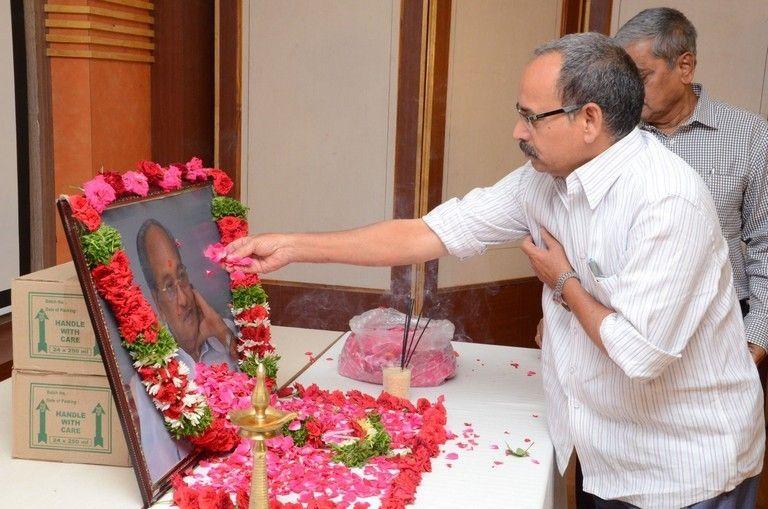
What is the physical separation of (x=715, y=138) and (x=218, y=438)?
170 cm

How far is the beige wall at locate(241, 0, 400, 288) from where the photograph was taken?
430cm

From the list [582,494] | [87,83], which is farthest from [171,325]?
[87,83]

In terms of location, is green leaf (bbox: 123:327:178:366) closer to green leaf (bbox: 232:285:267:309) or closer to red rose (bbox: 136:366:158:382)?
red rose (bbox: 136:366:158:382)

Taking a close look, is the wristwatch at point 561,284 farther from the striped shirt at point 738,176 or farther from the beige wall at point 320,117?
the beige wall at point 320,117

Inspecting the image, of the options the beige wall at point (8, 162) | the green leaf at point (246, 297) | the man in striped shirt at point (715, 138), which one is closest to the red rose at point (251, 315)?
the green leaf at point (246, 297)

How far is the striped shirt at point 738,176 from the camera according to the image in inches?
99.0

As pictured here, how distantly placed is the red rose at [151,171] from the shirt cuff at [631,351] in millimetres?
948

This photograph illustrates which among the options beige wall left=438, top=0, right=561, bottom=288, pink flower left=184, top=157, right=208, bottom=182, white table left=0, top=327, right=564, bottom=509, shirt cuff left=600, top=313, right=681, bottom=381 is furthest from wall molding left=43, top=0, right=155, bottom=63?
shirt cuff left=600, top=313, right=681, bottom=381

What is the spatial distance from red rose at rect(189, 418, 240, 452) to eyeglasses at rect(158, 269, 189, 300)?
27cm

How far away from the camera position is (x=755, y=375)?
1.85 metres

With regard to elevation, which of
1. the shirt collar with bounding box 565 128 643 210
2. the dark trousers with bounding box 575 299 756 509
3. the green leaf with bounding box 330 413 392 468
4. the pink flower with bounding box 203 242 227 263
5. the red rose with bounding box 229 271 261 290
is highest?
the shirt collar with bounding box 565 128 643 210

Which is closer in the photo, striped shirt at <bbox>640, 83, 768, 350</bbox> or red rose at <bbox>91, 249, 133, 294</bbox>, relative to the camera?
red rose at <bbox>91, 249, 133, 294</bbox>

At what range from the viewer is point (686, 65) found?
2.51m

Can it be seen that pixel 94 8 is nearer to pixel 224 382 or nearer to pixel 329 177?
pixel 329 177
